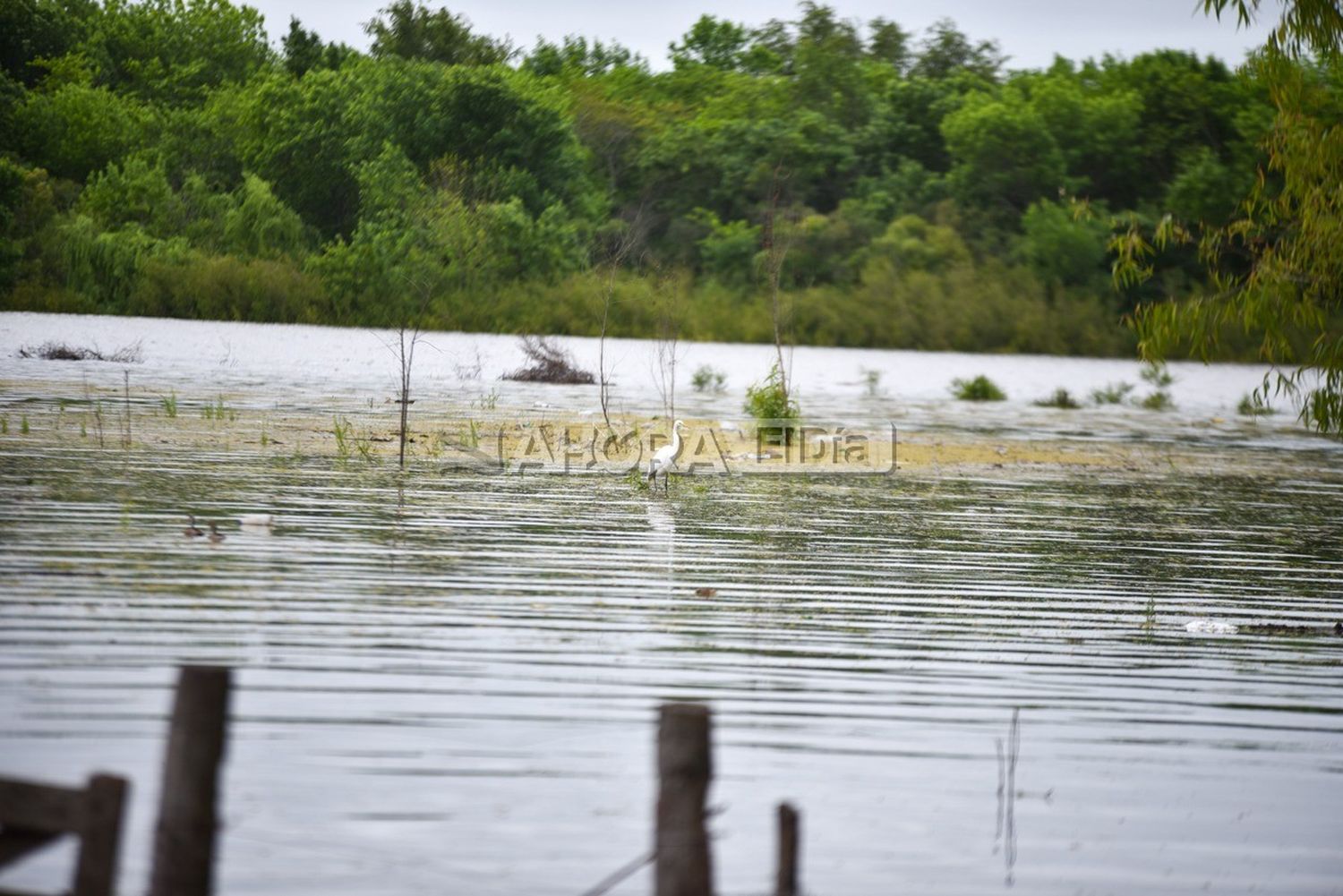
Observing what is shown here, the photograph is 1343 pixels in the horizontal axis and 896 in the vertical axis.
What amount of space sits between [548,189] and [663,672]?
50.3 metres

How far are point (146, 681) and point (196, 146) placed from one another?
5512cm

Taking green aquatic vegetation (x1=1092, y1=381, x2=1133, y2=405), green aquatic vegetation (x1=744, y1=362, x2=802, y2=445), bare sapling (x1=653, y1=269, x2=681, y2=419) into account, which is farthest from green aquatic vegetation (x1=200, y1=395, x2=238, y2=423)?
green aquatic vegetation (x1=1092, y1=381, x2=1133, y2=405)

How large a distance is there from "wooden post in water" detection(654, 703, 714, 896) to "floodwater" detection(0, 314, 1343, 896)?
4.11 ft

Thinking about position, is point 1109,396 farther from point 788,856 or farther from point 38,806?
point 38,806

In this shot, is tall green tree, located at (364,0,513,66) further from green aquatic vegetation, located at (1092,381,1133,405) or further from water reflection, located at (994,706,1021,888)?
water reflection, located at (994,706,1021,888)

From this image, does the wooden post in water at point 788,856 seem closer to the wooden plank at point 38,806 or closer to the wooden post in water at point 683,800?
the wooden post in water at point 683,800

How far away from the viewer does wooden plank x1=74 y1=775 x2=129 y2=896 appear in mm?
4102

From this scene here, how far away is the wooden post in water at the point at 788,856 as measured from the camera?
4504 mm

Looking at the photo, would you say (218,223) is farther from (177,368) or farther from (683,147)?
(177,368)

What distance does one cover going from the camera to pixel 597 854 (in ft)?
18.7

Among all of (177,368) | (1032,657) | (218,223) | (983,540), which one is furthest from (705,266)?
(1032,657)

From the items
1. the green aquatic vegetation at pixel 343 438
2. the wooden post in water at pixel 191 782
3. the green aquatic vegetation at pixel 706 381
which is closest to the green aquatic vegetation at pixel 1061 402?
the green aquatic vegetation at pixel 706 381

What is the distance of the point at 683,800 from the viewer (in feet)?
13.7

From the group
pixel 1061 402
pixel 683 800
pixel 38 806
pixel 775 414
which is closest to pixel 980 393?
pixel 1061 402
